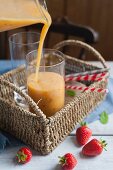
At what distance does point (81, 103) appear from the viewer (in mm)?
1038

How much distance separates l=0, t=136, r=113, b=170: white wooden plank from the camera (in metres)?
0.89

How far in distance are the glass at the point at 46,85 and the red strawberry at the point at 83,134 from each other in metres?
0.10

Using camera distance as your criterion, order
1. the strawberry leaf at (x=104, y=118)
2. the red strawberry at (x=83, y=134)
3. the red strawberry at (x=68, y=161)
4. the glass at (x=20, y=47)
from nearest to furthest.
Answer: the red strawberry at (x=68, y=161) → the red strawberry at (x=83, y=134) → the strawberry leaf at (x=104, y=118) → the glass at (x=20, y=47)

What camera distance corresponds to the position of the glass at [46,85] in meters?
1.01

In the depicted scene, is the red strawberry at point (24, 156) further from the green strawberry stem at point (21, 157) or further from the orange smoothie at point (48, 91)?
the orange smoothie at point (48, 91)

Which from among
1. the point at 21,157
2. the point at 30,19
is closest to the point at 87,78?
the point at 30,19

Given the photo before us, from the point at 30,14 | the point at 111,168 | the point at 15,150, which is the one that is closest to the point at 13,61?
the point at 30,14

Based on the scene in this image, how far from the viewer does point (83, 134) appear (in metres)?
0.98

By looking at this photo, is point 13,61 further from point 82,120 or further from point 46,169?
point 46,169

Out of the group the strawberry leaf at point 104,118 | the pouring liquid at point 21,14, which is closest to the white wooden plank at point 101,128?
the strawberry leaf at point 104,118

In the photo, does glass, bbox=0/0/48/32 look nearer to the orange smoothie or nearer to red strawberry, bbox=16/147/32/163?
the orange smoothie

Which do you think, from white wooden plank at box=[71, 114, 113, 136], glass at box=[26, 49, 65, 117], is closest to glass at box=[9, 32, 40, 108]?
glass at box=[26, 49, 65, 117]

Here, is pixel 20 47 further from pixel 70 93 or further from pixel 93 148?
pixel 93 148

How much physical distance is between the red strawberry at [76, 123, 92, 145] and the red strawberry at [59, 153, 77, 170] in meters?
0.09
